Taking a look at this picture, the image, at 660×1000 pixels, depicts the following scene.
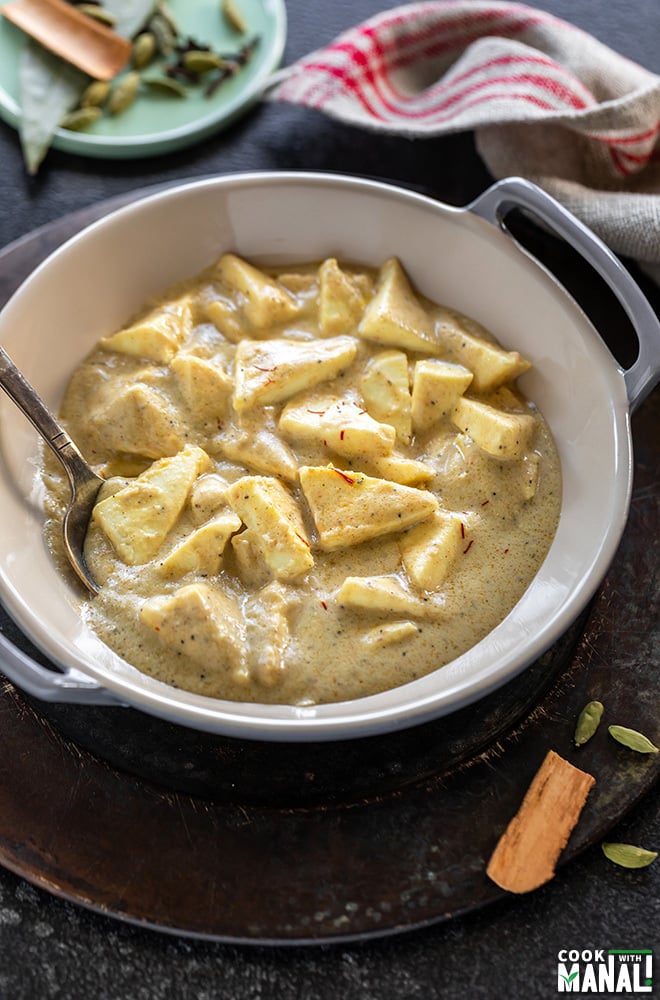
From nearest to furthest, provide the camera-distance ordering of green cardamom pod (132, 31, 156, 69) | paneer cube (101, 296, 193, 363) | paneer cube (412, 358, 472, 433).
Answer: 1. paneer cube (412, 358, 472, 433)
2. paneer cube (101, 296, 193, 363)
3. green cardamom pod (132, 31, 156, 69)

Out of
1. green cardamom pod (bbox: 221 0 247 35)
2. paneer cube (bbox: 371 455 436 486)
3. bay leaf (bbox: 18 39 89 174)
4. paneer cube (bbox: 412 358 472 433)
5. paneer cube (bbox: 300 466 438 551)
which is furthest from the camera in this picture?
green cardamom pod (bbox: 221 0 247 35)

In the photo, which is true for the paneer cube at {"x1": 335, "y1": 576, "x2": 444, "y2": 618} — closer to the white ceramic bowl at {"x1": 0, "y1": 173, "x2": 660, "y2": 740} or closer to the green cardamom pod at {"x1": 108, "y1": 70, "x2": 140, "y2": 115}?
the white ceramic bowl at {"x1": 0, "y1": 173, "x2": 660, "y2": 740}

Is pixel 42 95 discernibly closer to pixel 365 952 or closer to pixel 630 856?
pixel 365 952

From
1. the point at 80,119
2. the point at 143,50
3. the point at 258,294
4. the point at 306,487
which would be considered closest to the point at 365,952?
the point at 306,487

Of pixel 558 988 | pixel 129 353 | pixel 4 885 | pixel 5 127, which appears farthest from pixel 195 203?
pixel 558 988

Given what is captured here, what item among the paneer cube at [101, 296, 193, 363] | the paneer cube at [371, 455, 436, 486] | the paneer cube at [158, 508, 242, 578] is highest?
the paneer cube at [101, 296, 193, 363]

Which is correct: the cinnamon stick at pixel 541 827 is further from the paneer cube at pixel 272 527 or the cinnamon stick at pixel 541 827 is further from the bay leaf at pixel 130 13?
the bay leaf at pixel 130 13

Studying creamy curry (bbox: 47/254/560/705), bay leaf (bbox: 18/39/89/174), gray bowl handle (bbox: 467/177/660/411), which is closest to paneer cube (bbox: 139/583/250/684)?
creamy curry (bbox: 47/254/560/705)

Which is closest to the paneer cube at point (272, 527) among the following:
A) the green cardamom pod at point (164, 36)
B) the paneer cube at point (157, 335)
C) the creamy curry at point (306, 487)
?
the creamy curry at point (306, 487)

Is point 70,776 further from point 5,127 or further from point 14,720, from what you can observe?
point 5,127
